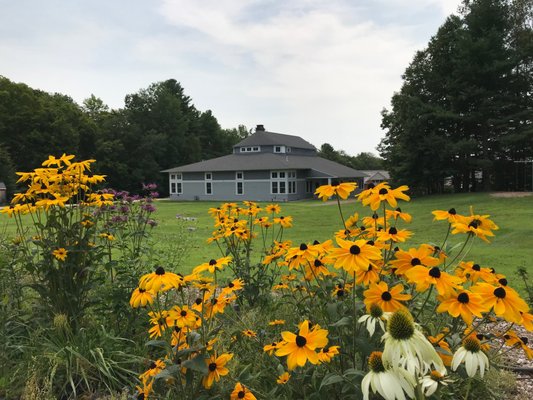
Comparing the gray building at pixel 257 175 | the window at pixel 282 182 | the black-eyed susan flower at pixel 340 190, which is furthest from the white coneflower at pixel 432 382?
the window at pixel 282 182

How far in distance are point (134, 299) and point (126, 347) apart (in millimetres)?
1351

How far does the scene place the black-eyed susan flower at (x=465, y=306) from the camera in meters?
1.37

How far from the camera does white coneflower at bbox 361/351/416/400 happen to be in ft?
3.02

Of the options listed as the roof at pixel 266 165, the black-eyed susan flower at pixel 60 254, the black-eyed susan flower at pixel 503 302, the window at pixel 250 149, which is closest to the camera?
the black-eyed susan flower at pixel 503 302

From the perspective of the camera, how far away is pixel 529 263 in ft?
22.7

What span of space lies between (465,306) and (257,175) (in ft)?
105

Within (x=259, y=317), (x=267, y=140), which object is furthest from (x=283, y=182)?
(x=259, y=317)

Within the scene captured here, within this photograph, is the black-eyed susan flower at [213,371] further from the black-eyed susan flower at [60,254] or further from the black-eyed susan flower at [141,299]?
the black-eyed susan flower at [60,254]

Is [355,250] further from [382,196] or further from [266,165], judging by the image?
[266,165]

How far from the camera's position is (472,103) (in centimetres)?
2623

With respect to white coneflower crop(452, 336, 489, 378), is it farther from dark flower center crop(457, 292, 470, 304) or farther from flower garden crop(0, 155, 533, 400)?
dark flower center crop(457, 292, 470, 304)

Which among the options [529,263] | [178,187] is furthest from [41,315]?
[178,187]

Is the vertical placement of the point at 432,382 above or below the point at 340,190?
below

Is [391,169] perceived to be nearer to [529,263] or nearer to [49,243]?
[529,263]
